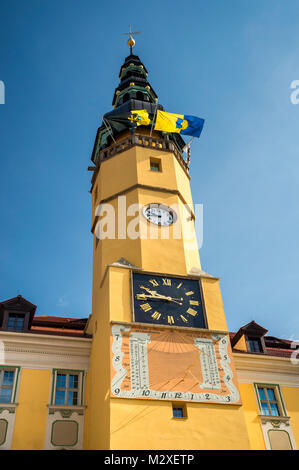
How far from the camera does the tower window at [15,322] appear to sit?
72.8 ft

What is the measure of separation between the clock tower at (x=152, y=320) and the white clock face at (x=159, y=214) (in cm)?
6

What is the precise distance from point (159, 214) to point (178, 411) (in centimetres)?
978

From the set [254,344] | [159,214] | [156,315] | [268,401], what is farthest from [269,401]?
[159,214]

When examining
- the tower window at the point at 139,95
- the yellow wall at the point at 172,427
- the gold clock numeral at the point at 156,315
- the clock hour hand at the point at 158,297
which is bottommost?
the yellow wall at the point at 172,427

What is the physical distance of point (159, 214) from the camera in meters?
24.7

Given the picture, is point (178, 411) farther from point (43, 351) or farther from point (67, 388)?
point (43, 351)

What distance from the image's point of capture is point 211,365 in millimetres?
19578

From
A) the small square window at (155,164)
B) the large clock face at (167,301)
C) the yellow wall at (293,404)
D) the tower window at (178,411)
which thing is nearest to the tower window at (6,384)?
the large clock face at (167,301)

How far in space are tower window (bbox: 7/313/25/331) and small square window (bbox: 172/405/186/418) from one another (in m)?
7.84

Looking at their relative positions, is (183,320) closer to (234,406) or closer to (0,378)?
(234,406)

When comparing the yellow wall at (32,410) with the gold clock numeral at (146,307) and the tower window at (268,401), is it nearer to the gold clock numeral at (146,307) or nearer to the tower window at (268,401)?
the gold clock numeral at (146,307)

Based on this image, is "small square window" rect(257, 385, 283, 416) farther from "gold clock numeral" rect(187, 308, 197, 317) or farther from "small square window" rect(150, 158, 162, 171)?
"small square window" rect(150, 158, 162, 171)
